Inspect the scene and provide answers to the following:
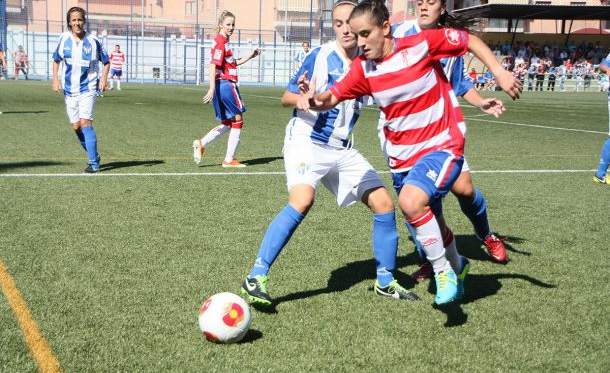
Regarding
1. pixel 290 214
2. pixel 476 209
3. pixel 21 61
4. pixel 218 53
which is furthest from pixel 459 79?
pixel 21 61

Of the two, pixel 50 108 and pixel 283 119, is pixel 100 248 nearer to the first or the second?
pixel 283 119

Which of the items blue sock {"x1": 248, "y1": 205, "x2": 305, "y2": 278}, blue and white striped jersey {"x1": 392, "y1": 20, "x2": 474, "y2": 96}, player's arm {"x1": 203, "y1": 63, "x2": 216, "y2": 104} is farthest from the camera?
player's arm {"x1": 203, "y1": 63, "x2": 216, "y2": 104}

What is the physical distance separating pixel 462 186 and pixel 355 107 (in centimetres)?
113

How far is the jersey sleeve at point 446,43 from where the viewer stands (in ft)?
13.0

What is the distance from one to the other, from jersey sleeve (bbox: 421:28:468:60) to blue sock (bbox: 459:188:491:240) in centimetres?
164

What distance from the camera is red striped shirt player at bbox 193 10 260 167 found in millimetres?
9875

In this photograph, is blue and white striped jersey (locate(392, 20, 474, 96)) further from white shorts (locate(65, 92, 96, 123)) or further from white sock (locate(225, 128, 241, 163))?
white shorts (locate(65, 92, 96, 123))

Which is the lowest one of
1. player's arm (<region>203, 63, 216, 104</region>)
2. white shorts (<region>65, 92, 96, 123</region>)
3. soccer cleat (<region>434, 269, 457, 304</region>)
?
soccer cleat (<region>434, 269, 457, 304</region>)

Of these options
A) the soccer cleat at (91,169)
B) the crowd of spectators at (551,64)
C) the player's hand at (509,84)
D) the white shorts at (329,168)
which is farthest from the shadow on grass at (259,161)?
the crowd of spectators at (551,64)

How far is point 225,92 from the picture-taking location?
10.2m

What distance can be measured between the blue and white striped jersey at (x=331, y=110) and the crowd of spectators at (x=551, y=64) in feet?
114

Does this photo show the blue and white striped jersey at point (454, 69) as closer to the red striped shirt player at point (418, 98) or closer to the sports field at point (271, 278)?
the red striped shirt player at point (418, 98)

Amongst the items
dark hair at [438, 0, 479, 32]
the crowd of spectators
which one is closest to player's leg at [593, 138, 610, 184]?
dark hair at [438, 0, 479, 32]

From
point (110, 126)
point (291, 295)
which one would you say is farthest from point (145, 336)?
point (110, 126)
